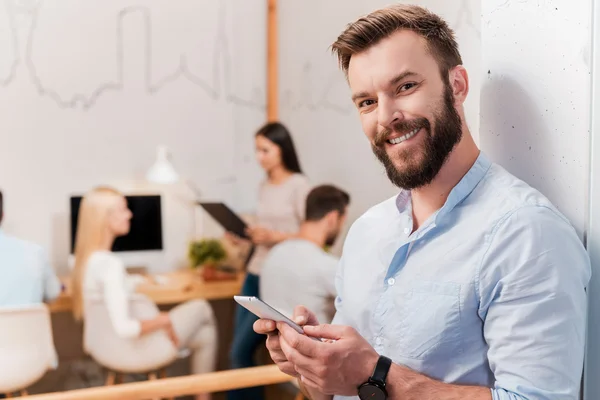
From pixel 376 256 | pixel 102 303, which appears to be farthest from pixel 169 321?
pixel 376 256

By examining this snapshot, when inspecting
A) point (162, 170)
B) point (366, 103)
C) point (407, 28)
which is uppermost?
point (407, 28)

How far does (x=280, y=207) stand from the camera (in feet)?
8.52

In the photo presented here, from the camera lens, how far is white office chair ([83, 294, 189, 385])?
2.43 meters

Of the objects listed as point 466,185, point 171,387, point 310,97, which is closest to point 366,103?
point 466,185

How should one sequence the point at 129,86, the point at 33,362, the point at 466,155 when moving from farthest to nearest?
the point at 129,86 → the point at 33,362 → the point at 466,155

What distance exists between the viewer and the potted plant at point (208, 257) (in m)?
2.63

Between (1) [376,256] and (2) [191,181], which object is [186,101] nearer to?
(2) [191,181]

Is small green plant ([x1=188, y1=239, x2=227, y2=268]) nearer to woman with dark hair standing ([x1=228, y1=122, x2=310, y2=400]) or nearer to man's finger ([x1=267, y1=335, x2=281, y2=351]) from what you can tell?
woman with dark hair standing ([x1=228, y1=122, x2=310, y2=400])

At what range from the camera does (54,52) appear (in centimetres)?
239

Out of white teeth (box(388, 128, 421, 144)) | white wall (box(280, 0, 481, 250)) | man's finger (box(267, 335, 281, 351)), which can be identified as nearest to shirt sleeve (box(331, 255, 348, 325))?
man's finger (box(267, 335, 281, 351))

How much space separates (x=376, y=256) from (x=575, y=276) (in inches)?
13.0

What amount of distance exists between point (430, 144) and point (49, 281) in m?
1.81

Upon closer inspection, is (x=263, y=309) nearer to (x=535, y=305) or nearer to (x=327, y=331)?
(x=327, y=331)

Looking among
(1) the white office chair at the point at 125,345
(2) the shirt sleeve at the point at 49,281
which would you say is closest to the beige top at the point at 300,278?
(1) the white office chair at the point at 125,345
